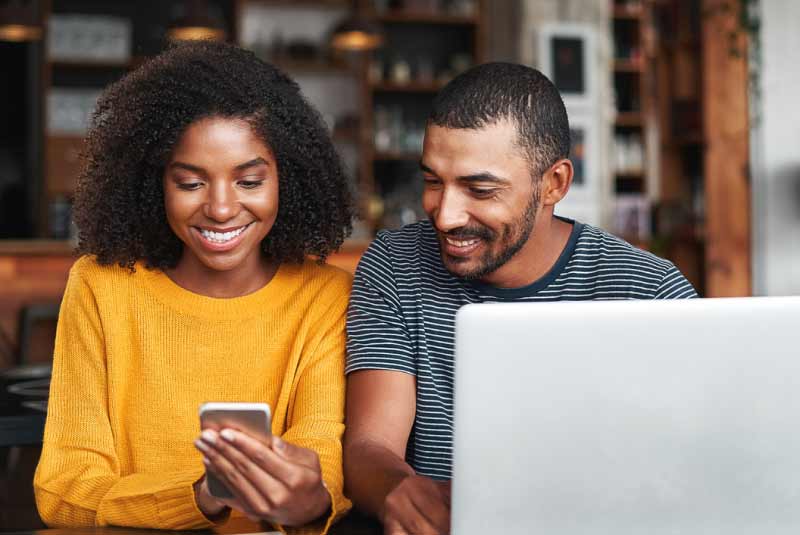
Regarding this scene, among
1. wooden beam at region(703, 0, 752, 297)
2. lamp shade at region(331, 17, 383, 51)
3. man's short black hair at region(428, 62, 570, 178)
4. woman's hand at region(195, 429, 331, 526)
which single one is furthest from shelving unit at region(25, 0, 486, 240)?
woman's hand at region(195, 429, 331, 526)

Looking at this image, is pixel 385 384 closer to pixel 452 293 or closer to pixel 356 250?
pixel 452 293

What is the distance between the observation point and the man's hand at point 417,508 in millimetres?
1076

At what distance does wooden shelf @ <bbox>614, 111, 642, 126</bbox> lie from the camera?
6801 millimetres

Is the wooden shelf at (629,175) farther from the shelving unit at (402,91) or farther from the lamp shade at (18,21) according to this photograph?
the lamp shade at (18,21)

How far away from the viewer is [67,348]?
146 centimetres

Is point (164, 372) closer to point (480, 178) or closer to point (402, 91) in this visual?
point (480, 178)

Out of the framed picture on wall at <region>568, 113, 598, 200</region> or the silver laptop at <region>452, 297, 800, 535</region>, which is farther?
the framed picture on wall at <region>568, 113, 598, 200</region>

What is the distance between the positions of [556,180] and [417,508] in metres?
0.61

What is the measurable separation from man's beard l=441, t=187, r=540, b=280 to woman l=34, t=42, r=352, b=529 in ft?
0.79

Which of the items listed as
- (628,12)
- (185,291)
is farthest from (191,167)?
(628,12)

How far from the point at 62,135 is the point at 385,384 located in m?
5.03

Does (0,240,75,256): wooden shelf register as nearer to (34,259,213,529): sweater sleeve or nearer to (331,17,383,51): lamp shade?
(331,17,383,51): lamp shade

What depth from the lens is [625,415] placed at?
891mm

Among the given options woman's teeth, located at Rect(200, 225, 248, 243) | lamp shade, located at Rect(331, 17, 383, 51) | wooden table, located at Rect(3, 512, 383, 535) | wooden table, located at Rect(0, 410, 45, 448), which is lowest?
wooden table, located at Rect(3, 512, 383, 535)
